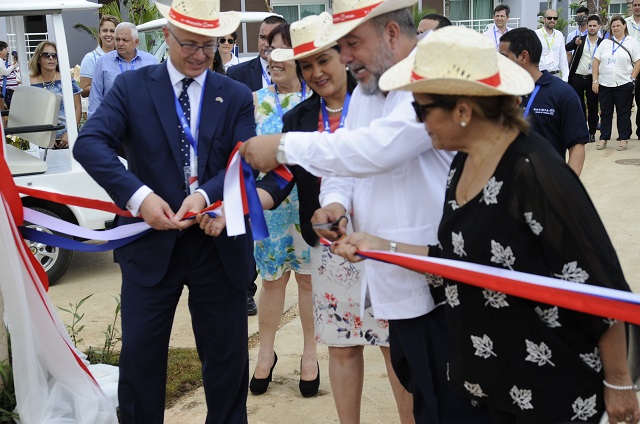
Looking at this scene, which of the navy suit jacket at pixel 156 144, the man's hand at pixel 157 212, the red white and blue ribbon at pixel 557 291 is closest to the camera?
the red white and blue ribbon at pixel 557 291

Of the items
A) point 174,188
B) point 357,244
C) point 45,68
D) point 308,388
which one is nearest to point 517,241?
point 357,244

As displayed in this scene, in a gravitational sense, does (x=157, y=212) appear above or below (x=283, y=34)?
below

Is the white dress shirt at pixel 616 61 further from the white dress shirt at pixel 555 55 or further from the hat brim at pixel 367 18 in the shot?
the hat brim at pixel 367 18

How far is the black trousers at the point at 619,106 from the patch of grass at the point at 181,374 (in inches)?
421

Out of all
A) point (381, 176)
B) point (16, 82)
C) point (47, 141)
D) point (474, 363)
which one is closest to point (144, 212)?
point (381, 176)

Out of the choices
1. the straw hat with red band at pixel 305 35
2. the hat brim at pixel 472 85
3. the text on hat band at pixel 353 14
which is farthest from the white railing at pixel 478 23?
the hat brim at pixel 472 85

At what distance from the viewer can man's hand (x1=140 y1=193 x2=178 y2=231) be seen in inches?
144

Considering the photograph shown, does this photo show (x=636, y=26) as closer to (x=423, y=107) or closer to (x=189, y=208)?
(x=189, y=208)

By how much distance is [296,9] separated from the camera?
34.4m

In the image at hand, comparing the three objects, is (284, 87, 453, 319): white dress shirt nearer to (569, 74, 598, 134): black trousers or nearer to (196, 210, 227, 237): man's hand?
(196, 210, 227, 237): man's hand

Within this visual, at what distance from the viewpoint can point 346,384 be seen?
4.24m

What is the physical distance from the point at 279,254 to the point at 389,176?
6.78 feet

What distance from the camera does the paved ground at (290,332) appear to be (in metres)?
5.08

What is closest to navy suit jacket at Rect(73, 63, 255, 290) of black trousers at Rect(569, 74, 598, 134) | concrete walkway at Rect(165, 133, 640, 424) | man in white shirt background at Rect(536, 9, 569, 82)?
concrete walkway at Rect(165, 133, 640, 424)
